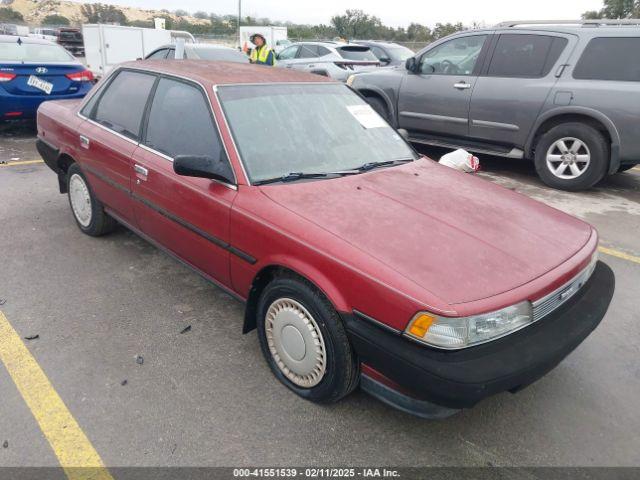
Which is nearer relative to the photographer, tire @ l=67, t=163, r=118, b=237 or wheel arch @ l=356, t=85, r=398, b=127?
tire @ l=67, t=163, r=118, b=237

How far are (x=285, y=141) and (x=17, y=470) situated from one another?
6.81 feet

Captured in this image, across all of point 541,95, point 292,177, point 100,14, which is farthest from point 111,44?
point 100,14

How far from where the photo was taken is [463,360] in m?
1.96

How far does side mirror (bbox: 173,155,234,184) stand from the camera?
2590mm

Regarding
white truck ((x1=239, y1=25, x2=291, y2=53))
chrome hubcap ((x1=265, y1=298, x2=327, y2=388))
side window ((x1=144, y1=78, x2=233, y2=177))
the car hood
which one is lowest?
chrome hubcap ((x1=265, y1=298, x2=327, y2=388))

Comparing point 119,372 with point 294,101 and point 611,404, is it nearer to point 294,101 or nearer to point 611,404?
point 294,101

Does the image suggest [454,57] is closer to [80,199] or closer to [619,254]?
[619,254]

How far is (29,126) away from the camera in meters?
9.19

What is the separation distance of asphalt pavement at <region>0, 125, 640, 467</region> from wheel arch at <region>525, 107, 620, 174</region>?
2.50 m

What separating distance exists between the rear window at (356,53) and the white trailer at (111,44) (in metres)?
6.82

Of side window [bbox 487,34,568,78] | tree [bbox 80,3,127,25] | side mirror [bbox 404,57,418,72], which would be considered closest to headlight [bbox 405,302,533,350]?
side window [bbox 487,34,568,78]

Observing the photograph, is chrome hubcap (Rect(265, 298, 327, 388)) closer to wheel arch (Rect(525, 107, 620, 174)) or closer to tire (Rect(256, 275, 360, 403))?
tire (Rect(256, 275, 360, 403))

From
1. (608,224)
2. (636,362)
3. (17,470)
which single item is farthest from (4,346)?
(608,224)

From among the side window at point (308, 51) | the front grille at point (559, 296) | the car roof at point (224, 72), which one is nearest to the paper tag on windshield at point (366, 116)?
the car roof at point (224, 72)
